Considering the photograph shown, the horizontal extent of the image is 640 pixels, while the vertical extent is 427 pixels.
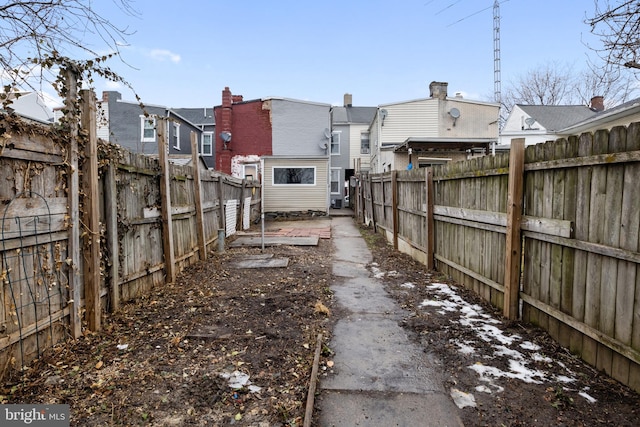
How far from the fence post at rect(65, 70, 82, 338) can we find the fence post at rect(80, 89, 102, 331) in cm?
12

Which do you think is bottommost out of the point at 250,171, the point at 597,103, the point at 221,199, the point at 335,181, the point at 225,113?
the point at 221,199

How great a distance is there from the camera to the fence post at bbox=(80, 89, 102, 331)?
3.43m

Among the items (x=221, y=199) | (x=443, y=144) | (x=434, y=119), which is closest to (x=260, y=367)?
(x=221, y=199)

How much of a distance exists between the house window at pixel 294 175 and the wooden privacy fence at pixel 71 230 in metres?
12.2

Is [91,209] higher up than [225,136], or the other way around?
[225,136]

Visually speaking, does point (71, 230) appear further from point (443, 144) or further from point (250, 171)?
point (250, 171)

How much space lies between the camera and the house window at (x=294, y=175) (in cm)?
1747

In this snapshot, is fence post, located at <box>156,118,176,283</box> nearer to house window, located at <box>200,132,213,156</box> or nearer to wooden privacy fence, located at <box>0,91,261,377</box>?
wooden privacy fence, located at <box>0,91,261,377</box>

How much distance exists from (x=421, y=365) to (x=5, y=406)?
9.56ft

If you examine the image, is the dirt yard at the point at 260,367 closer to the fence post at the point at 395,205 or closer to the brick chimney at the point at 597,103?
the fence post at the point at 395,205

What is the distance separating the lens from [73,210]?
3256mm

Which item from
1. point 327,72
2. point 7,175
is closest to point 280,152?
point 327,72

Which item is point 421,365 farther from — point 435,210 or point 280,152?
point 280,152

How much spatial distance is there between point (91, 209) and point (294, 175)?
14.2 m
